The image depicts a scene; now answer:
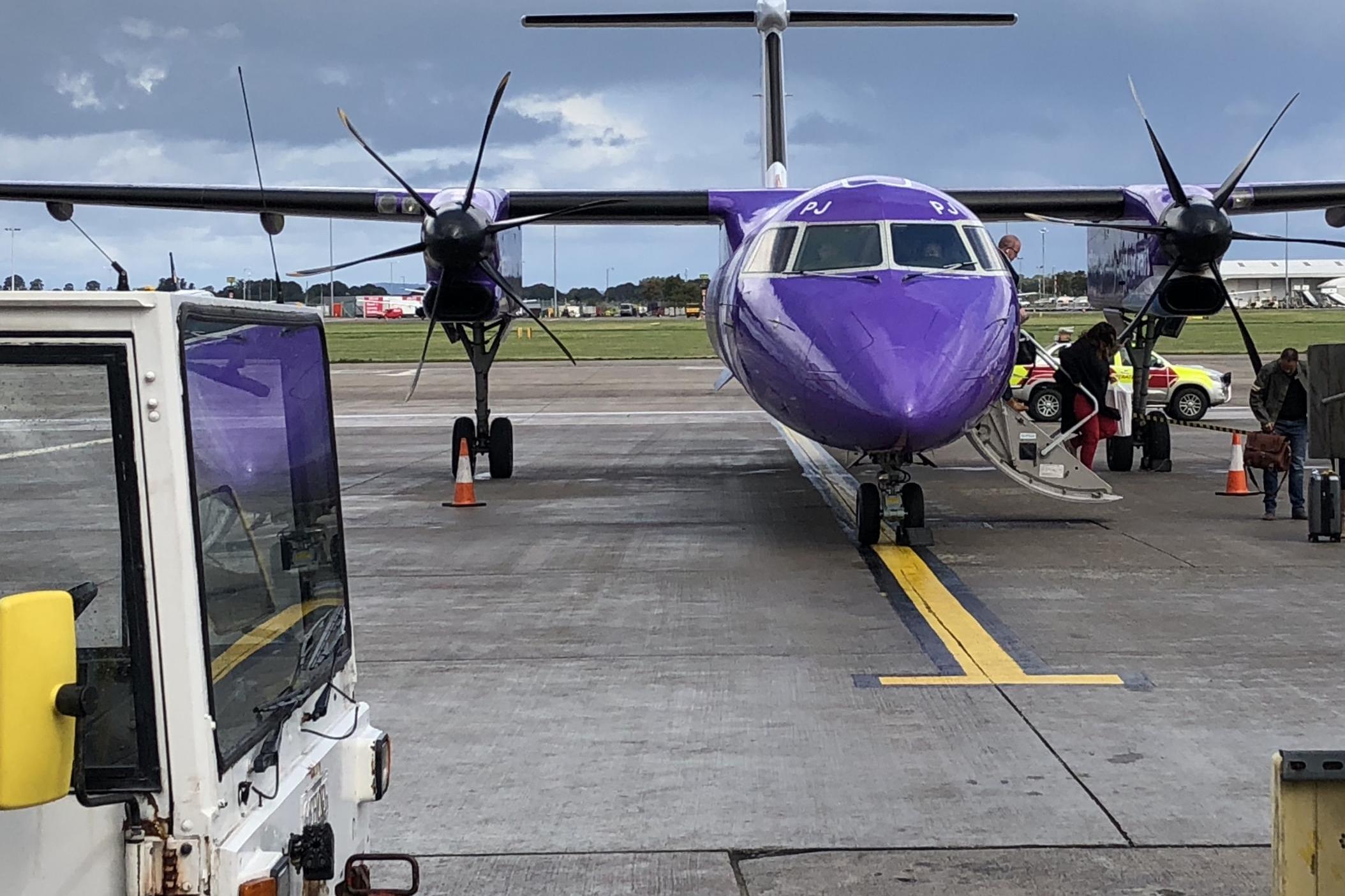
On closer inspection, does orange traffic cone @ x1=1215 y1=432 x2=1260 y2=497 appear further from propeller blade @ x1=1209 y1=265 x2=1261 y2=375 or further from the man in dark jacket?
the man in dark jacket

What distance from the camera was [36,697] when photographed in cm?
219

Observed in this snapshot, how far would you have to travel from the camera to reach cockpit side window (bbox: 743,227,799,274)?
1188 cm

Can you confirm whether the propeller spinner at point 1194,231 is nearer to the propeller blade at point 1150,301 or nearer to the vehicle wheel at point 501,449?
the propeller blade at point 1150,301

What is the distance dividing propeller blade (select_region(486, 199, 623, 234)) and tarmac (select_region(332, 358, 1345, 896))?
10.4 ft

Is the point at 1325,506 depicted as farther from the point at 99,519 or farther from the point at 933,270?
the point at 99,519

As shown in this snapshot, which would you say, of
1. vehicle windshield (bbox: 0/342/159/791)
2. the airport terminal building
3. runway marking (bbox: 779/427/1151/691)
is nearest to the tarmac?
runway marking (bbox: 779/427/1151/691)

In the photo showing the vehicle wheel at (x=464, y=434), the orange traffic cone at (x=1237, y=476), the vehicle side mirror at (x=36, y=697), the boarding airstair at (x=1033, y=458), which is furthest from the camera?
the vehicle wheel at (x=464, y=434)

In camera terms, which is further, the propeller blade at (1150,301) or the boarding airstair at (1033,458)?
the propeller blade at (1150,301)

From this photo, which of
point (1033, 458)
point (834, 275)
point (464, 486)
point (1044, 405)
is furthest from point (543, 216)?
point (1044, 405)

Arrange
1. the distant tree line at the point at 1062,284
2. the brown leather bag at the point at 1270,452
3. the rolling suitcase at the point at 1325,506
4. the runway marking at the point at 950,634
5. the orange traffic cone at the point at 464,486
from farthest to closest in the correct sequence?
1. the distant tree line at the point at 1062,284
2. the orange traffic cone at the point at 464,486
3. the brown leather bag at the point at 1270,452
4. the rolling suitcase at the point at 1325,506
5. the runway marking at the point at 950,634

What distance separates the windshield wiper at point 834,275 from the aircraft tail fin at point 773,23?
9.28 m

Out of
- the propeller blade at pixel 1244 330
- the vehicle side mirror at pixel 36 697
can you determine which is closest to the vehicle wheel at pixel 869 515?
the propeller blade at pixel 1244 330

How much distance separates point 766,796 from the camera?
223 inches

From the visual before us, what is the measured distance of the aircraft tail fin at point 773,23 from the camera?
2092cm
